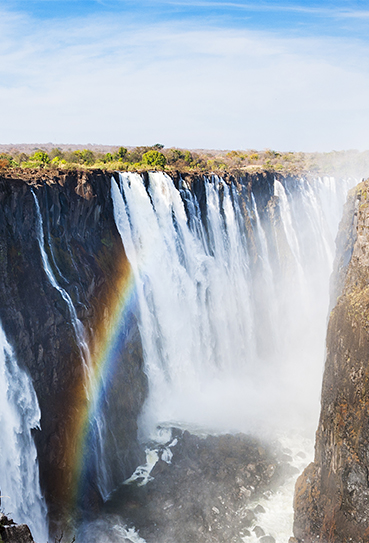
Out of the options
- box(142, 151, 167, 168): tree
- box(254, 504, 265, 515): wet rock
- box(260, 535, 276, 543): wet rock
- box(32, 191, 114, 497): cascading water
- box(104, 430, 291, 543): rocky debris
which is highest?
box(142, 151, 167, 168): tree

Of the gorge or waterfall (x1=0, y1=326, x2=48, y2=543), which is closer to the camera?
waterfall (x1=0, y1=326, x2=48, y2=543)

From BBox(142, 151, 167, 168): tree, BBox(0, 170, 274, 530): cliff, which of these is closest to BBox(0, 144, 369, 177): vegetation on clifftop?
BBox(142, 151, 167, 168): tree

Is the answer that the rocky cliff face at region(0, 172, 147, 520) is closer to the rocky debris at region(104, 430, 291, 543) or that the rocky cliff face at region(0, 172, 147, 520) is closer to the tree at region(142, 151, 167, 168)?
the rocky debris at region(104, 430, 291, 543)

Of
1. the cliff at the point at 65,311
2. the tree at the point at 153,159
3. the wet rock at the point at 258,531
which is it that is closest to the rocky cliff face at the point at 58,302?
the cliff at the point at 65,311

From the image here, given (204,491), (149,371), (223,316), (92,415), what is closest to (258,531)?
(204,491)

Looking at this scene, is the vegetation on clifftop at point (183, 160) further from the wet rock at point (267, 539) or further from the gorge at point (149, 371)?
the wet rock at point (267, 539)

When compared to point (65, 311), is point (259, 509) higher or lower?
lower

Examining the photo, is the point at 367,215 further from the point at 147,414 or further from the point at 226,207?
the point at 226,207

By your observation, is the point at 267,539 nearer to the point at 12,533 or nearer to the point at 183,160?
the point at 12,533
